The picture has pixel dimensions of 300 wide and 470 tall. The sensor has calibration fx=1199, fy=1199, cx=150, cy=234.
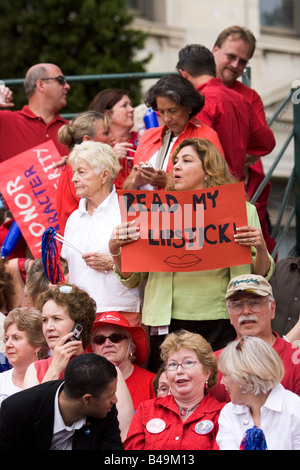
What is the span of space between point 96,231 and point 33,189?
1326mm

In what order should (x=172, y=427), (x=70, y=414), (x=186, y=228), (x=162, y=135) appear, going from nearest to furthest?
1. (x=70, y=414)
2. (x=172, y=427)
3. (x=186, y=228)
4. (x=162, y=135)

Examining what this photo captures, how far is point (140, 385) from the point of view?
7.52 metres

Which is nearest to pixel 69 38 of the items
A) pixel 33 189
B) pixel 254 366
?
pixel 33 189

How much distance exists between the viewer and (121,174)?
9.03 metres

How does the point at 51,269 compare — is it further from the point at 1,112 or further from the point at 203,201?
the point at 1,112

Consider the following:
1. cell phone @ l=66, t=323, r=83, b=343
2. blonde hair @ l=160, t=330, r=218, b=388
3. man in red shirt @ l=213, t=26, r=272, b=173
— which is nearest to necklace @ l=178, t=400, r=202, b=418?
blonde hair @ l=160, t=330, r=218, b=388

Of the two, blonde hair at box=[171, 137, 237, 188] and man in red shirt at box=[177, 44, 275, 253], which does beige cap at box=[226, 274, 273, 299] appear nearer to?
blonde hair at box=[171, 137, 237, 188]

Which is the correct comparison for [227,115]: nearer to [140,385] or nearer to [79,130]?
[79,130]

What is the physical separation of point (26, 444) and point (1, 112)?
421cm

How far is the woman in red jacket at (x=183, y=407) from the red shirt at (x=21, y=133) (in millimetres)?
3245

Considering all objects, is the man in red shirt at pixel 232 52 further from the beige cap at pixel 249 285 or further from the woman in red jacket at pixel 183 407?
the woman in red jacket at pixel 183 407

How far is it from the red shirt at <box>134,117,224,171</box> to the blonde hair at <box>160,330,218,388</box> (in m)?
1.54

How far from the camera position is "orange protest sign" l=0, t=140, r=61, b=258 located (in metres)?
8.91

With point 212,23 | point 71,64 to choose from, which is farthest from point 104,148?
point 212,23
